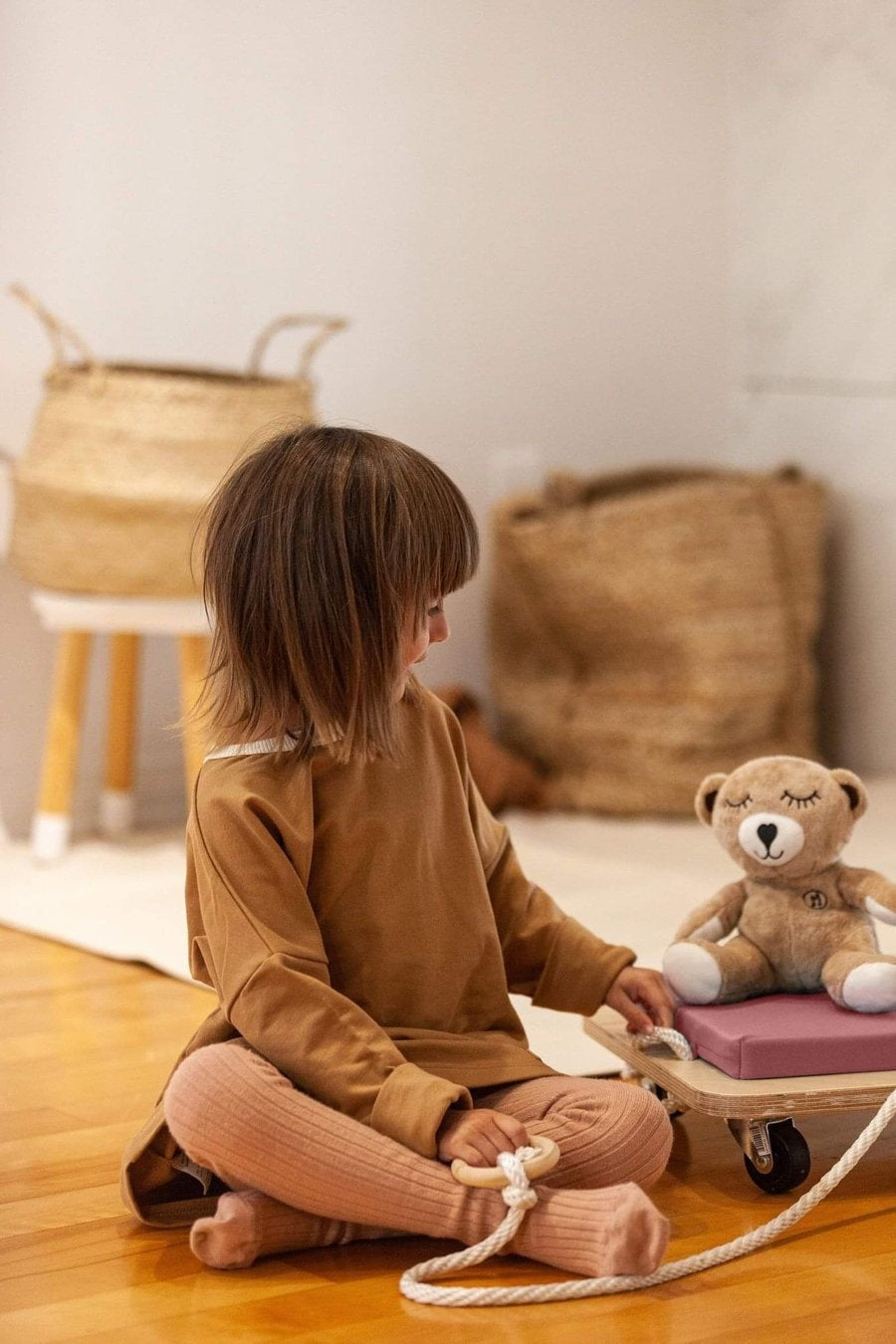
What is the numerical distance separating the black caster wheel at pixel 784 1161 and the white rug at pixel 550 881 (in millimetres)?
354

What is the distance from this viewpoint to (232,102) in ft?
8.38

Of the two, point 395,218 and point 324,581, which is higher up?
point 395,218

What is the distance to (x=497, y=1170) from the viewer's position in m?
1.00

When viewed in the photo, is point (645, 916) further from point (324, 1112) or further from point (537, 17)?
point (537, 17)

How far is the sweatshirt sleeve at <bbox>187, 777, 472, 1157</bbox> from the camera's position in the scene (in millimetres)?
1029

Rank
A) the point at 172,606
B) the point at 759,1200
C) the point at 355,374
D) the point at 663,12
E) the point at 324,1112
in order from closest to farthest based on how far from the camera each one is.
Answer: the point at 324,1112, the point at 759,1200, the point at 172,606, the point at 355,374, the point at 663,12

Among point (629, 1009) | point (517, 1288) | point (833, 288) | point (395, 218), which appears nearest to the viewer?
point (517, 1288)

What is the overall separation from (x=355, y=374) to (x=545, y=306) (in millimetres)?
357

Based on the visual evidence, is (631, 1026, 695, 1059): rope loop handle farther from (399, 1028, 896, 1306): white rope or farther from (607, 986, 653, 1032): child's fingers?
(399, 1028, 896, 1306): white rope

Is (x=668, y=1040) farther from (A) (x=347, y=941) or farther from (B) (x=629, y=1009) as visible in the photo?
(A) (x=347, y=941)

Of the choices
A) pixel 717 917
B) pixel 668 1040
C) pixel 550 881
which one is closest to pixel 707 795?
pixel 717 917

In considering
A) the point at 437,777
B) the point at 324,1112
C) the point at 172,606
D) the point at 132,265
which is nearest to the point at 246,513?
the point at 437,777

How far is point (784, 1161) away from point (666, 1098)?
0.14 meters

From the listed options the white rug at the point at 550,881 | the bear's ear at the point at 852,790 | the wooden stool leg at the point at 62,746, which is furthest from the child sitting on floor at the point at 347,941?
the wooden stool leg at the point at 62,746
